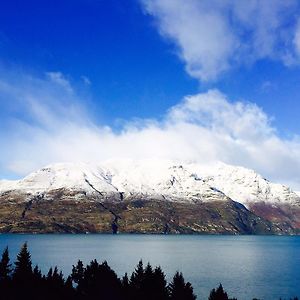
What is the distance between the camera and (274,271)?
588ft

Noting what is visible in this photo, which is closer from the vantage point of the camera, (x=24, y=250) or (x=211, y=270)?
(x=24, y=250)

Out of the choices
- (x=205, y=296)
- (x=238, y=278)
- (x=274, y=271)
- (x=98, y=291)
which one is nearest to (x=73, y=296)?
(x=98, y=291)

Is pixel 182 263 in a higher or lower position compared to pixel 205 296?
higher

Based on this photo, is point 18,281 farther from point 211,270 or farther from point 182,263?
point 182,263

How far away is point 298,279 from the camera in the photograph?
6142 inches

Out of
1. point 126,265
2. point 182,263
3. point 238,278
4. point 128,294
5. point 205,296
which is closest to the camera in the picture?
point 128,294

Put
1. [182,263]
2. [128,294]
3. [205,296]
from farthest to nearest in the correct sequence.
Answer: [182,263] < [205,296] < [128,294]

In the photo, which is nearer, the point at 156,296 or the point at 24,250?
the point at 156,296

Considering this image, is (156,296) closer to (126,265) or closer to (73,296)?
(73,296)

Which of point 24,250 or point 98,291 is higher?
point 24,250

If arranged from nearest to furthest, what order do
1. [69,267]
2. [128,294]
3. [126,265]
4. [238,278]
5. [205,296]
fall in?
[128,294] → [205,296] → [238,278] → [69,267] → [126,265]

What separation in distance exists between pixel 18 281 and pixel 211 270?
112m

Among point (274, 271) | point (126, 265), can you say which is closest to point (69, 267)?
point (126, 265)

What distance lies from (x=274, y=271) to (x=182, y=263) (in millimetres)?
41410
